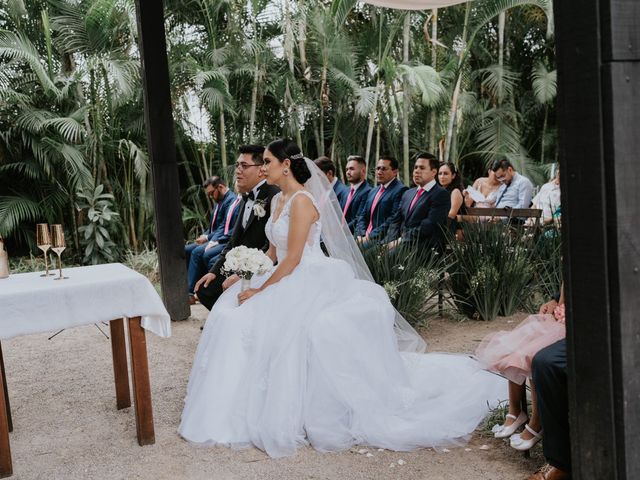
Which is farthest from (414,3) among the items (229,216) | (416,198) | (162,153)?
(229,216)

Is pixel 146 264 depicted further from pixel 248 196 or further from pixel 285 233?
pixel 285 233

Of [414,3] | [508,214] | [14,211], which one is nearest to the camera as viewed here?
[414,3]

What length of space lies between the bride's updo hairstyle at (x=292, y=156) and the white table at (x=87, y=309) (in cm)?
119

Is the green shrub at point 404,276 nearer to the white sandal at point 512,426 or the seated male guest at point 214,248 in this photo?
the seated male guest at point 214,248

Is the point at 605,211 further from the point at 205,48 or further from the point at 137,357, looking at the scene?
the point at 205,48

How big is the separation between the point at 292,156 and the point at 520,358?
75.5 inches

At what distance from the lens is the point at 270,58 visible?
11445mm

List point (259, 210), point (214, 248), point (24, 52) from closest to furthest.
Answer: point (259, 210)
point (214, 248)
point (24, 52)

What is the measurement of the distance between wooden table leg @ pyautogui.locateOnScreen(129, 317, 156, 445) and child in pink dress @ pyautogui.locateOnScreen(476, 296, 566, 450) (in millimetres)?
1805

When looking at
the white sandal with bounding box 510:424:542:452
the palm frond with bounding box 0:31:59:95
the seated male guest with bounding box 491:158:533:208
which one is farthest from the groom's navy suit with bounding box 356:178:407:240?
the palm frond with bounding box 0:31:59:95

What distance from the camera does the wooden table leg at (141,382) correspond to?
3.46 m

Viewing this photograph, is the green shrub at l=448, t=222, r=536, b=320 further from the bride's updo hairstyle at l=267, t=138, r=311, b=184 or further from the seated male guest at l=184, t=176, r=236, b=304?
the seated male guest at l=184, t=176, r=236, b=304

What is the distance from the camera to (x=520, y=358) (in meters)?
2.98

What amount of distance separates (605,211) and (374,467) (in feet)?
5.93
